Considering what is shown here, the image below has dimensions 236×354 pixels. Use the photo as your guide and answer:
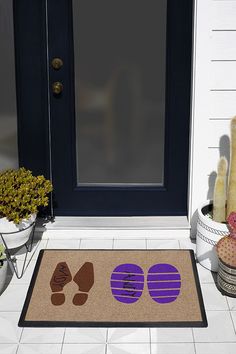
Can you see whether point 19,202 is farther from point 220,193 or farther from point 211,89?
point 211,89

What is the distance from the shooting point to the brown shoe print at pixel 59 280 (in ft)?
12.6

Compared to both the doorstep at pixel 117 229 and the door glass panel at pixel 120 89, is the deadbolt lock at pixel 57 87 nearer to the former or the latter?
the door glass panel at pixel 120 89

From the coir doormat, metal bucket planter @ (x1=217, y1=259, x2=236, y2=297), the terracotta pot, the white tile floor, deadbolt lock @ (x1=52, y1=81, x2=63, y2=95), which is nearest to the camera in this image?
the white tile floor

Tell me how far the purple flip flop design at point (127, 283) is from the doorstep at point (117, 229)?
410 millimetres

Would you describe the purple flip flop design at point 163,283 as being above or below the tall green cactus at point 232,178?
below

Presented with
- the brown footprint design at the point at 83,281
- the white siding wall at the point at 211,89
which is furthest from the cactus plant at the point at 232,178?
the brown footprint design at the point at 83,281

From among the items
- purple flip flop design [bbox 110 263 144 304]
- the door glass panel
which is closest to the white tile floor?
purple flip flop design [bbox 110 263 144 304]

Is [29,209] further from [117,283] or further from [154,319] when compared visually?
[154,319]

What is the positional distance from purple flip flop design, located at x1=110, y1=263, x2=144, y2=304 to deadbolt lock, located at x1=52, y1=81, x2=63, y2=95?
1.21 m

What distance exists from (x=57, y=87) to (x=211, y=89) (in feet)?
3.28

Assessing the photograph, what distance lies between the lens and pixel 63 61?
4.34m

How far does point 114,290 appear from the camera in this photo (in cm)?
390

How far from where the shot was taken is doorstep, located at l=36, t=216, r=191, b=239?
452 centimetres

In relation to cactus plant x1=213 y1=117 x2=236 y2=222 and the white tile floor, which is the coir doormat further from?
cactus plant x1=213 y1=117 x2=236 y2=222
